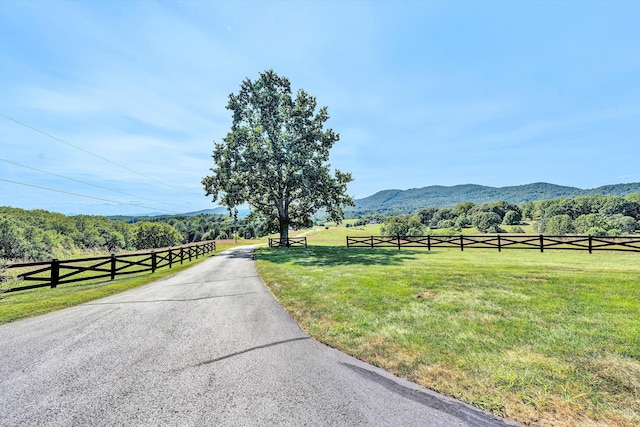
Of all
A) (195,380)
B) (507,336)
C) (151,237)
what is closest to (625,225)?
(507,336)

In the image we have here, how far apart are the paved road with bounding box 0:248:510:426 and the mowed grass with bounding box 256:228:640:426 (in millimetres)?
500

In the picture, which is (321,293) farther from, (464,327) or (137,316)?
(137,316)

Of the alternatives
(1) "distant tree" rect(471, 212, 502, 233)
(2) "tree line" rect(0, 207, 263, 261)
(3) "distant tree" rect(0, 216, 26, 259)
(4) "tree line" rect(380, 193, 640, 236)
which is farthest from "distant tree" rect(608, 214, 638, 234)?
(3) "distant tree" rect(0, 216, 26, 259)

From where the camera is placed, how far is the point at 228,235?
376 ft

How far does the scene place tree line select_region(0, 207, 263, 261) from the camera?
53.6 m

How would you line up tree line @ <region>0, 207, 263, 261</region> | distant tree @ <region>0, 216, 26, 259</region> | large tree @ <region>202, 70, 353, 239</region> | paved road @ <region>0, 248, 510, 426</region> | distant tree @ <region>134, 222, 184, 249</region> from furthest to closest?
distant tree @ <region>134, 222, 184, 249</region>
tree line @ <region>0, 207, 263, 261</region>
distant tree @ <region>0, 216, 26, 259</region>
large tree @ <region>202, 70, 353, 239</region>
paved road @ <region>0, 248, 510, 426</region>

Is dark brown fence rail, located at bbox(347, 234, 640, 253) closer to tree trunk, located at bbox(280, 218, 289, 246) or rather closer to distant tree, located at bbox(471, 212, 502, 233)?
tree trunk, located at bbox(280, 218, 289, 246)

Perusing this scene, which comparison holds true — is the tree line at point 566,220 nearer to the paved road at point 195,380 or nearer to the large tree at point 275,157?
the large tree at point 275,157

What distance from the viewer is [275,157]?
2870 cm

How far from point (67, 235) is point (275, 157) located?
106017 mm

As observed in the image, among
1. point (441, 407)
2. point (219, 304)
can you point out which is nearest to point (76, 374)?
point (219, 304)

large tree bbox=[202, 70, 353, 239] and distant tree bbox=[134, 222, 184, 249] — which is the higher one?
large tree bbox=[202, 70, 353, 239]

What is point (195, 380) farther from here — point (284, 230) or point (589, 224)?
point (589, 224)

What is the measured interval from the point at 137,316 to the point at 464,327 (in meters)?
8.53
